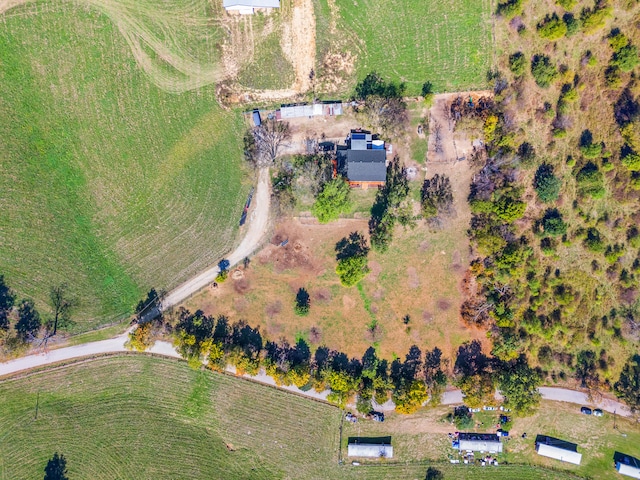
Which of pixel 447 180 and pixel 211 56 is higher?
pixel 211 56

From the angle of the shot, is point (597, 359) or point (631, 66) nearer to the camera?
point (631, 66)

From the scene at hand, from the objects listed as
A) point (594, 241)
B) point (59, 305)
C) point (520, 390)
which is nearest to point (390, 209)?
point (594, 241)

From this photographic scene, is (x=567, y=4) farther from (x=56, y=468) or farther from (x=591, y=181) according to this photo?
(x=56, y=468)

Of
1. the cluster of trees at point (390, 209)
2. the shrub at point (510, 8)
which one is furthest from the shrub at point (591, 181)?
the cluster of trees at point (390, 209)

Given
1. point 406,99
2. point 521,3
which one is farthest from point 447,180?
point 521,3

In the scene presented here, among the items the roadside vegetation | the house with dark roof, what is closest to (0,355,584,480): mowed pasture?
the roadside vegetation

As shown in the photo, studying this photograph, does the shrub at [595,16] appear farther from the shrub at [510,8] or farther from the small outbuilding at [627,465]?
the small outbuilding at [627,465]

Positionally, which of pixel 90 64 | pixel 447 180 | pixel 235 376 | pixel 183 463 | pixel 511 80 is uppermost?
pixel 511 80

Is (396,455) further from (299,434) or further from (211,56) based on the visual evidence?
(211,56)
